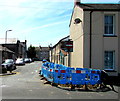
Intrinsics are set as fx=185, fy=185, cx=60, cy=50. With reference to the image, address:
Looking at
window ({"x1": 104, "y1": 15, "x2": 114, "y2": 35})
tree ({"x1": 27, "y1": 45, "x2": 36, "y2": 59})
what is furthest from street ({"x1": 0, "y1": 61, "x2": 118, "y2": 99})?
tree ({"x1": 27, "y1": 45, "x2": 36, "y2": 59})

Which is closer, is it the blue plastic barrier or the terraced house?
the blue plastic barrier

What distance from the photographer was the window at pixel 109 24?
49.3ft

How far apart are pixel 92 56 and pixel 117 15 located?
12.6 feet

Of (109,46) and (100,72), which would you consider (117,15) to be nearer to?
(109,46)

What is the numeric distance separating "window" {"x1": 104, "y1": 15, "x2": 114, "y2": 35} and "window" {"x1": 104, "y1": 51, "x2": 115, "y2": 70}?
64.0 inches

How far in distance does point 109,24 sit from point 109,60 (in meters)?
2.92

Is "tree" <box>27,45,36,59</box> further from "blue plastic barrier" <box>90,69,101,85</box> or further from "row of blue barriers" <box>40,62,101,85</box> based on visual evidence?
"blue plastic barrier" <box>90,69,101,85</box>

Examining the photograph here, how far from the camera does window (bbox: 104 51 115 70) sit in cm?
1496

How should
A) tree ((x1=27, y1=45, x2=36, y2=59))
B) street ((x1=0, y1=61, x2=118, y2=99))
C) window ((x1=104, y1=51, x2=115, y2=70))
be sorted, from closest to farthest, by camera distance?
street ((x1=0, y1=61, x2=118, y2=99)), window ((x1=104, y1=51, x2=115, y2=70)), tree ((x1=27, y1=45, x2=36, y2=59))

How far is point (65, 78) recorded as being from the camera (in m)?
11.1

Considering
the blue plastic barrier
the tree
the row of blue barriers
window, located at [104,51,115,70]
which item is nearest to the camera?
the row of blue barriers

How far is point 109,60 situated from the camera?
15.0 m

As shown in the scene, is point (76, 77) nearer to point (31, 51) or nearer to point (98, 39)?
point (98, 39)

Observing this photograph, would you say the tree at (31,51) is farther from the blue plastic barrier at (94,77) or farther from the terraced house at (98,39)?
the blue plastic barrier at (94,77)
